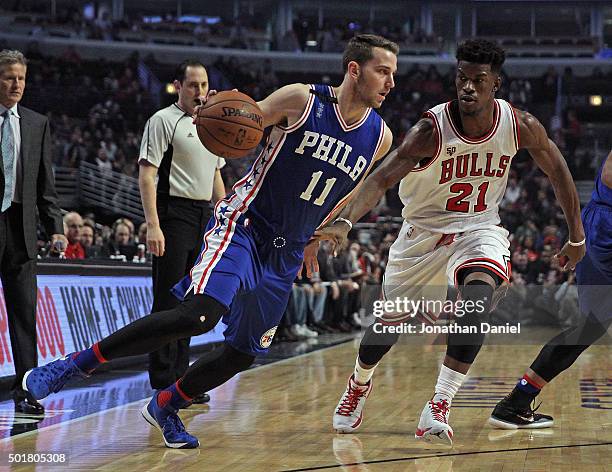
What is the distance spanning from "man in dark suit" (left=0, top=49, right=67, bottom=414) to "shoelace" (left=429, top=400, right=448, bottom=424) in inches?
90.4

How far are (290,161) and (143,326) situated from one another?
A: 1.03 meters

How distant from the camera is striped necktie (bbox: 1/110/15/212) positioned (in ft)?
18.0

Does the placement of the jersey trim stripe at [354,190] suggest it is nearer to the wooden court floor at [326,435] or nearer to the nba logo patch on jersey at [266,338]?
the nba logo patch on jersey at [266,338]

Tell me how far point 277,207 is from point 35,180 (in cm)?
193

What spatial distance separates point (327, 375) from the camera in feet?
27.1

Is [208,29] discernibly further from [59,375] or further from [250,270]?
[59,375]

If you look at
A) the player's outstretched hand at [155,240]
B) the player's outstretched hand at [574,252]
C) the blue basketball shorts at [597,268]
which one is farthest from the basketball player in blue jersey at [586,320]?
the player's outstretched hand at [155,240]

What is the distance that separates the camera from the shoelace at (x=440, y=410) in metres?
4.58

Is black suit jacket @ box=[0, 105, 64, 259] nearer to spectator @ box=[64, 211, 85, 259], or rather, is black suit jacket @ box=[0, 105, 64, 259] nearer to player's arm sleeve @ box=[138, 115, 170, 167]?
player's arm sleeve @ box=[138, 115, 170, 167]

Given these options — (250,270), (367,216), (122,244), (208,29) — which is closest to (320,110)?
(250,270)

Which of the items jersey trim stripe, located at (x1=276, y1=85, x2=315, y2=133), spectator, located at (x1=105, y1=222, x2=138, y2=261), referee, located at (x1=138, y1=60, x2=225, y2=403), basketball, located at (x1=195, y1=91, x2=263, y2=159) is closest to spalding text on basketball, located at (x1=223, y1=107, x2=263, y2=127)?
basketball, located at (x1=195, y1=91, x2=263, y2=159)

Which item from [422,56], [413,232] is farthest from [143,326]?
[422,56]

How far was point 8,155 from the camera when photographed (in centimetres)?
554

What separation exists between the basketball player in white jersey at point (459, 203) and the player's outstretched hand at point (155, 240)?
1.30 m
